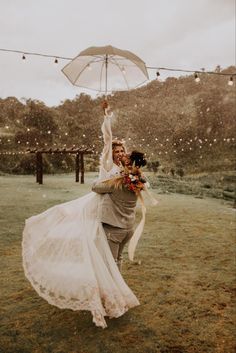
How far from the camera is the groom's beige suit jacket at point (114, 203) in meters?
3.88

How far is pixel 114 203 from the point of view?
12.9 feet

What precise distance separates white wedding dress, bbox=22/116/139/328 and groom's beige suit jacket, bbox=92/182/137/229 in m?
0.10

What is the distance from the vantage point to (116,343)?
3.61 m

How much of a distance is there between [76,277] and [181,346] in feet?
4.12

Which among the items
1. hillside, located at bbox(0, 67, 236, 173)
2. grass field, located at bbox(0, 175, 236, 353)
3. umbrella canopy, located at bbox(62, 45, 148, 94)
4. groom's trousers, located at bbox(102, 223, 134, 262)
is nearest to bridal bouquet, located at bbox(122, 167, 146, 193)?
groom's trousers, located at bbox(102, 223, 134, 262)

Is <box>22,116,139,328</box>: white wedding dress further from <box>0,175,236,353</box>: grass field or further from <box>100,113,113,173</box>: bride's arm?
<box>0,175,236,353</box>: grass field

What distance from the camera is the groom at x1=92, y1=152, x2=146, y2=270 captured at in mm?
3869

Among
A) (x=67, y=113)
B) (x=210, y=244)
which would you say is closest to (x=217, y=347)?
(x=210, y=244)

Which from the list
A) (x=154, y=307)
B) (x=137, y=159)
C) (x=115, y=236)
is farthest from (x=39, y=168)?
(x=137, y=159)

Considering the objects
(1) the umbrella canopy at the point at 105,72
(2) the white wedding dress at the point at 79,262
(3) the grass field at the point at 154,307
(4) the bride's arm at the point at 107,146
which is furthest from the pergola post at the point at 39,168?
(4) the bride's arm at the point at 107,146

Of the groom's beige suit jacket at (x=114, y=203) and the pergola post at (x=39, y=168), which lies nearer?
the groom's beige suit jacket at (x=114, y=203)

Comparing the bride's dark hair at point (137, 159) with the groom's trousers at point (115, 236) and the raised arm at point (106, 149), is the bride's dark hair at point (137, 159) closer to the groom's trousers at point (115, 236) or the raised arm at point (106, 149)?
the raised arm at point (106, 149)

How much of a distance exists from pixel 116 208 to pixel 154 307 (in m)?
1.45

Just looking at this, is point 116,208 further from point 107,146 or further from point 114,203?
point 107,146
